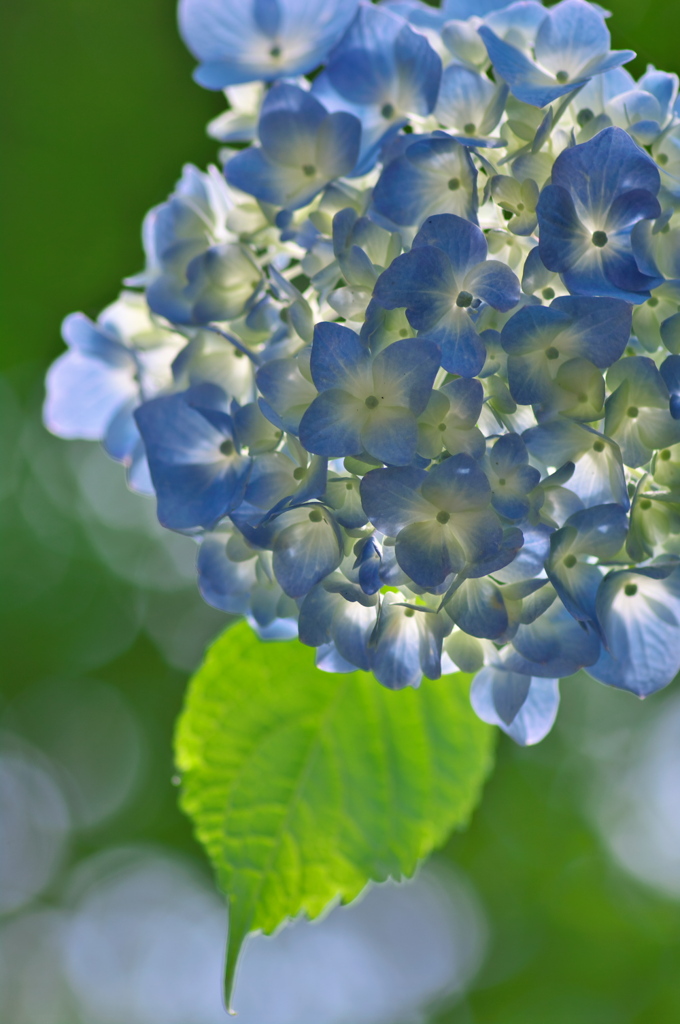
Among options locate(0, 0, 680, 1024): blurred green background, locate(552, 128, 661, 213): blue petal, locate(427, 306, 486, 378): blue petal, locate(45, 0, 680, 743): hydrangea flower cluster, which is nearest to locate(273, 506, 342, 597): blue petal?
locate(45, 0, 680, 743): hydrangea flower cluster

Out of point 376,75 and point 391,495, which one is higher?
point 376,75

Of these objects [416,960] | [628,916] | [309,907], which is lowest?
[416,960]

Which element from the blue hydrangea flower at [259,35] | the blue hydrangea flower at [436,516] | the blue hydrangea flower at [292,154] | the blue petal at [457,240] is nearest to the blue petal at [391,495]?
the blue hydrangea flower at [436,516]

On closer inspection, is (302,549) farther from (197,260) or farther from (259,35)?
(259,35)

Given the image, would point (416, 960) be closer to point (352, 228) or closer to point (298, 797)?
point (298, 797)

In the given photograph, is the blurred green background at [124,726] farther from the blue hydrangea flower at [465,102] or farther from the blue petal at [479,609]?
the blue petal at [479,609]

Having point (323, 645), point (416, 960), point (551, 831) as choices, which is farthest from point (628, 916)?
point (323, 645)

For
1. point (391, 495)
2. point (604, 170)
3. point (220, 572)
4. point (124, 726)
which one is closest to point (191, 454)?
point (220, 572)
